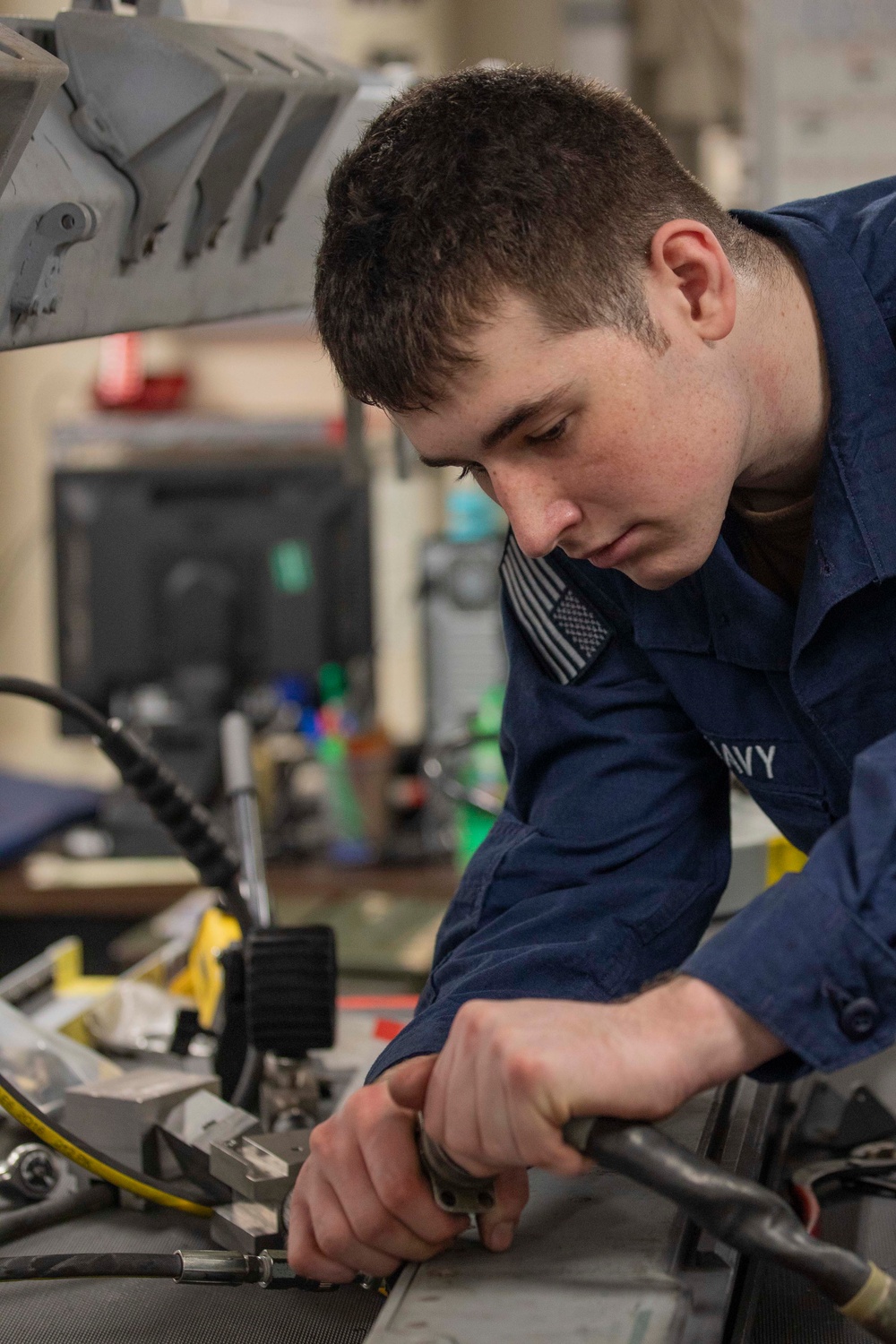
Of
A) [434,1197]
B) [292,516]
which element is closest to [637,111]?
[434,1197]

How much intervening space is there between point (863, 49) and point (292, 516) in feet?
4.15

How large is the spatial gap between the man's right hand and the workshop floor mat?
0.11 feet

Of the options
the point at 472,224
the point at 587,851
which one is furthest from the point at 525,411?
the point at 587,851

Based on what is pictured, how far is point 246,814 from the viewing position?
1.21 meters

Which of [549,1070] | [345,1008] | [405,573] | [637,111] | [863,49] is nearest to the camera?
[549,1070]

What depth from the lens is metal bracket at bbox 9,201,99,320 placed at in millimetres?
859

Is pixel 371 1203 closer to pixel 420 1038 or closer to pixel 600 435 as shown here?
pixel 420 1038

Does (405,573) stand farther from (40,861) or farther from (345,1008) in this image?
(345,1008)

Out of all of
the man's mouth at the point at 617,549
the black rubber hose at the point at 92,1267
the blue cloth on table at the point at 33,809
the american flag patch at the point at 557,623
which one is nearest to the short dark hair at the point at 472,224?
the man's mouth at the point at 617,549

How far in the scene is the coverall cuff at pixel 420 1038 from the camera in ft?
2.83

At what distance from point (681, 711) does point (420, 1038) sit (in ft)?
1.10

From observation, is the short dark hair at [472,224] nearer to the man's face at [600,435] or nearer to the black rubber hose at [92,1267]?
the man's face at [600,435]

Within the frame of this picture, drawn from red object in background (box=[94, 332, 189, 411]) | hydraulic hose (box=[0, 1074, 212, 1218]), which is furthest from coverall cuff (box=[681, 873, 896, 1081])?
red object in background (box=[94, 332, 189, 411])

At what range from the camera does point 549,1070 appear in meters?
0.66
